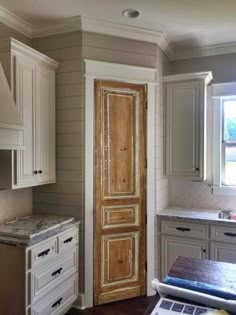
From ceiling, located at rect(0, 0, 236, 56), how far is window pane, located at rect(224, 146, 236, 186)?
1384mm

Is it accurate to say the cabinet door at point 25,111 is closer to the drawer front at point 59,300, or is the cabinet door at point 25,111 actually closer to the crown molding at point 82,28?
the crown molding at point 82,28

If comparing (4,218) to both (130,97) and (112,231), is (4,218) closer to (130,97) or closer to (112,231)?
(112,231)

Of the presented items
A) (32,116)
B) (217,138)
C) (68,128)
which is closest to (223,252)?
(217,138)

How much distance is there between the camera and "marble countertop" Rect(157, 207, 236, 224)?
3115 millimetres

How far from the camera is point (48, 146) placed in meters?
2.87

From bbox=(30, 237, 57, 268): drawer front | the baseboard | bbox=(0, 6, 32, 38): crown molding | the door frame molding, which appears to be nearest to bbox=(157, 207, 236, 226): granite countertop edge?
the door frame molding

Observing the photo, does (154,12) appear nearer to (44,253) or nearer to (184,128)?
(184,128)

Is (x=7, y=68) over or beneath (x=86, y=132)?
over

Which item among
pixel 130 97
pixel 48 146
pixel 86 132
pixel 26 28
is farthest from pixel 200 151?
pixel 26 28

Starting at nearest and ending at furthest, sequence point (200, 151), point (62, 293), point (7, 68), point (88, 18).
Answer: point (7, 68), point (62, 293), point (88, 18), point (200, 151)

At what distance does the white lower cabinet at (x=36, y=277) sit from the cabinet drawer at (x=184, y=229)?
121 centimetres

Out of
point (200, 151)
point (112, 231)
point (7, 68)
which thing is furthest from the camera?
point (200, 151)

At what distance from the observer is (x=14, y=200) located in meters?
2.84

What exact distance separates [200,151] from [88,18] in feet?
6.17
